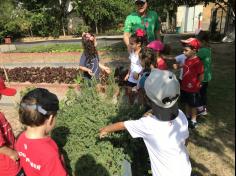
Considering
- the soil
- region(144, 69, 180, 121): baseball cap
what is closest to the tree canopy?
the soil

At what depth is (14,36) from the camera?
2706 cm

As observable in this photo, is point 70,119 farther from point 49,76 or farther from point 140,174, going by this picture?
point 49,76

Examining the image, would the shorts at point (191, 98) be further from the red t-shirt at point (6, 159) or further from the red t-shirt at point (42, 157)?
the red t-shirt at point (42, 157)

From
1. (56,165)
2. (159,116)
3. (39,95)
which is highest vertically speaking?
(39,95)

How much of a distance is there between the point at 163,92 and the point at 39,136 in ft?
3.32

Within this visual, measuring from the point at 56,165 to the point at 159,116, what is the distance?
857mm

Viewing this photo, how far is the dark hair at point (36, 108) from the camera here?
2.20m

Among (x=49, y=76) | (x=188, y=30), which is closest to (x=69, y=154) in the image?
(x=49, y=76)

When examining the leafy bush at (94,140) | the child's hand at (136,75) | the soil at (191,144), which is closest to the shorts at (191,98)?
the soil at (191,144)

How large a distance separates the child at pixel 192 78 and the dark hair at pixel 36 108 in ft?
10.0

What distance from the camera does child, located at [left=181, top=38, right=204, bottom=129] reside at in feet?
15.5

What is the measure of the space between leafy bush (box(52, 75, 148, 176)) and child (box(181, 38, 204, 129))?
65.9 inches

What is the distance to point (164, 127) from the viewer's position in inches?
88.0

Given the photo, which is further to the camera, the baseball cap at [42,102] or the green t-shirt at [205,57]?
the green t-shirt at [205,57]
